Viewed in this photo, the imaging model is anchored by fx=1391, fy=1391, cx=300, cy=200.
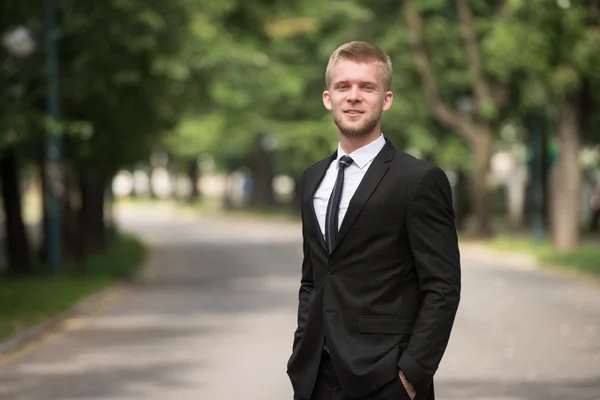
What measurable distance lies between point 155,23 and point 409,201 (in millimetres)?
18652

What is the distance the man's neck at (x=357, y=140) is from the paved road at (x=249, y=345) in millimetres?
6443

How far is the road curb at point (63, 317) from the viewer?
14469 millimetres

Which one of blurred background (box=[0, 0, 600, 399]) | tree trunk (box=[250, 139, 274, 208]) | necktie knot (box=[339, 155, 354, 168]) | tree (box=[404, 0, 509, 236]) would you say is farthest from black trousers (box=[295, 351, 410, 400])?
tree trunk (box=[250, 139, 274, 208])

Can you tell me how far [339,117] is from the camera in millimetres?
4469

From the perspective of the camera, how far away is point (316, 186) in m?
4.64

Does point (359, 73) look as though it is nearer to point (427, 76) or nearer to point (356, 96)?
point (356, 96)

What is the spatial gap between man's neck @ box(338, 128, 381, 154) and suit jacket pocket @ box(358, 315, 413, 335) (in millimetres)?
554

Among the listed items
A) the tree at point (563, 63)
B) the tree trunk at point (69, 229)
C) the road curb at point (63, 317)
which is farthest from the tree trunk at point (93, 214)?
the tree at point (563, 63)

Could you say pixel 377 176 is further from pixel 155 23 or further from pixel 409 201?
pixel 155 23

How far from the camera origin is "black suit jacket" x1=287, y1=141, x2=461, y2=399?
14.4 feet

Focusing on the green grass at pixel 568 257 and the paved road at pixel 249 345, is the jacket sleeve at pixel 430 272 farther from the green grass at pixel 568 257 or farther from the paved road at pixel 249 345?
the green grass at pixel 568 257

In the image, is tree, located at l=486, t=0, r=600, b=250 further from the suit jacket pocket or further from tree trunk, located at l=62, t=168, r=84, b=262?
the suit jacket pocket

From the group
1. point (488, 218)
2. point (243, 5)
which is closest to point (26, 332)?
point (243, 5)

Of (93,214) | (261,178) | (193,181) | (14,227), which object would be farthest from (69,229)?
(193,181)
